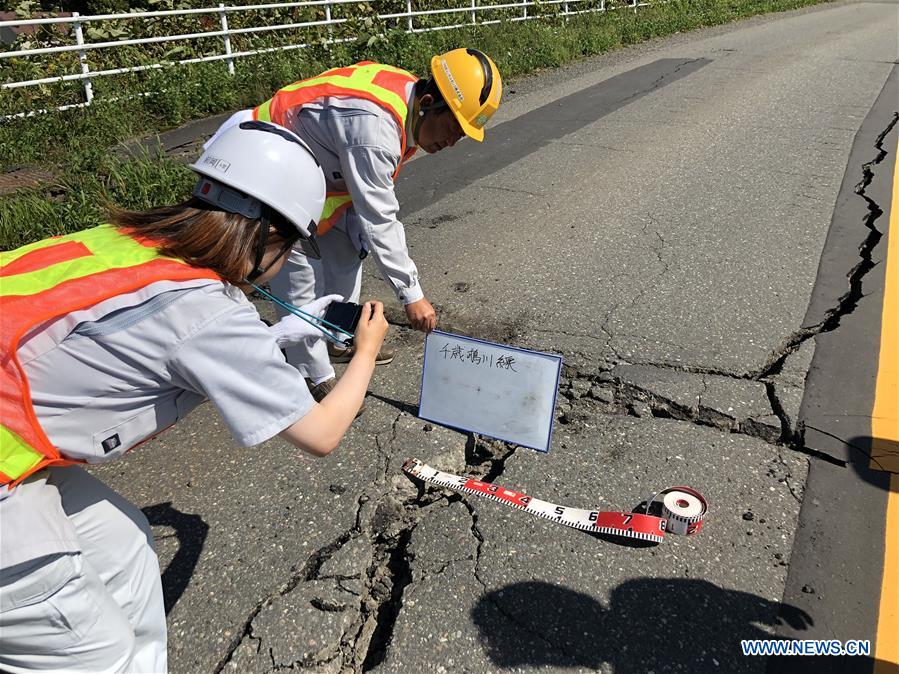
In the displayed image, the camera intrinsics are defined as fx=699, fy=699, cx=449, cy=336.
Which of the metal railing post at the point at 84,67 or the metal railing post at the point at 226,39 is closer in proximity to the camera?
the metal railing post at the point at 84,67

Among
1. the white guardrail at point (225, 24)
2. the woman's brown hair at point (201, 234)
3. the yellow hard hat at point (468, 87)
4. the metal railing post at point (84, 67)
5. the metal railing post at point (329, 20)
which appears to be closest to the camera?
the woman's brown hair at point (201, 234)

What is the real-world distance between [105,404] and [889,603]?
2364mm

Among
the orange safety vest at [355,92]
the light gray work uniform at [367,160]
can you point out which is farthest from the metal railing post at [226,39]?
the light gray work uniform at [367,160]

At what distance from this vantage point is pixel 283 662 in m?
2.04

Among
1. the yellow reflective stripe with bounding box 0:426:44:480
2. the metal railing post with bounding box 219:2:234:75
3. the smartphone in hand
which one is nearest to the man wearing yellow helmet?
the smartphone in hand

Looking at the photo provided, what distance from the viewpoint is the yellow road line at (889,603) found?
2.05 m

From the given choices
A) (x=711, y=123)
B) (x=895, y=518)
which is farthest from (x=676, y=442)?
(x=711, y=123)

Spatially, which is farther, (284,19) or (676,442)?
(284,19)

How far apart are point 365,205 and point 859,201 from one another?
4581 millimetres

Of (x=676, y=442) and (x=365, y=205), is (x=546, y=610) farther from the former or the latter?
(x=365, y=205)

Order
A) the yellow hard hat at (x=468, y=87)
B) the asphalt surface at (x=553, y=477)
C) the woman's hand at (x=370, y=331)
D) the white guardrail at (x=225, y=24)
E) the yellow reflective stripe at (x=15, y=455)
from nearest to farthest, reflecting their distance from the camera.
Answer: the yellow reflective stripe at (x=15, y=455), the woman's hand at (x=370, y=331), the asphalt surface at (x=553, y=477), the yellow hard hat at (x=468, y=87), the white guardrail at (x=225, y=24)

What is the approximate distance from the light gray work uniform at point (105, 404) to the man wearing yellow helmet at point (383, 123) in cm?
123

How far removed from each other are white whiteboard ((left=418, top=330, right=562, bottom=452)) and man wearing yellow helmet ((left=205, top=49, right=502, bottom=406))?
19 cm

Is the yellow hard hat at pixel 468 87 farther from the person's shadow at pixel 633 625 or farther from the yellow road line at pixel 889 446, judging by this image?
the yellow road line at pixel 889 446
